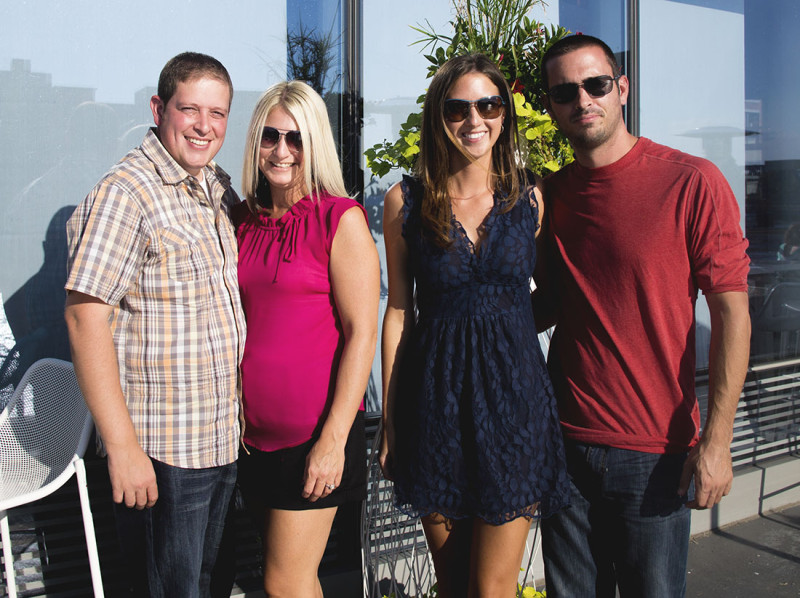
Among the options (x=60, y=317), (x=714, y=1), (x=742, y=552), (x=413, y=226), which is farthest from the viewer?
(x=714, y=1)

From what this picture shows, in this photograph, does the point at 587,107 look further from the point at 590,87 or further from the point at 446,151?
the point at 446,151

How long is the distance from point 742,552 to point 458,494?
255 cm

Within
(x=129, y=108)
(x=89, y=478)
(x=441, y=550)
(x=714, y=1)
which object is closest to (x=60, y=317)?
(x=89, y=478)

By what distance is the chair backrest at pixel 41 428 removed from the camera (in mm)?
2191

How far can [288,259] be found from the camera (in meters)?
1.93

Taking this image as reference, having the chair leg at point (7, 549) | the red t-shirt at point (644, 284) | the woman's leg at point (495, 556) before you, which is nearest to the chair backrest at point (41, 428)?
the chair leg at point (7, 549)

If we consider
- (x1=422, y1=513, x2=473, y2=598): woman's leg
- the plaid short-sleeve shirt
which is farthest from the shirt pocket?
(x1=422, y1=513, x2=473, y2=598): woman's leg

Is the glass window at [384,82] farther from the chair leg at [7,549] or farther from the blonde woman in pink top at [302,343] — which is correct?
the chair leg at [7,549]

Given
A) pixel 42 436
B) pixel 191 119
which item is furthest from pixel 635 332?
pixel 42 436

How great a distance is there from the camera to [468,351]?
6.25 ft

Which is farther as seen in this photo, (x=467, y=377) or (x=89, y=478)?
(x=89, y=478)

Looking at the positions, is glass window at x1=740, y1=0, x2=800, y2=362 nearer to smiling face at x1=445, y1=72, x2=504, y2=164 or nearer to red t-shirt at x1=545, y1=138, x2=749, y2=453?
red t-shirt at x1=545, y1=138, x2=749, y2=453

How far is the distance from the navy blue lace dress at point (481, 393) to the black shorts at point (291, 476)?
0.14 metres

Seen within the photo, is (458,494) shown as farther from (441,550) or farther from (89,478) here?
(89,478)
